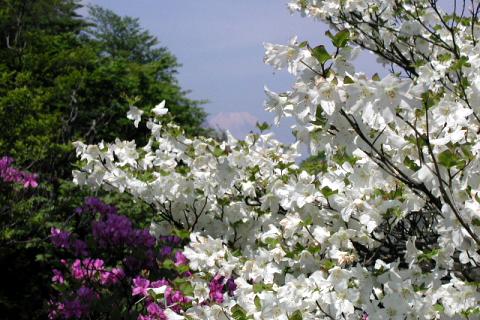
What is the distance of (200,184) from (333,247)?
130cm

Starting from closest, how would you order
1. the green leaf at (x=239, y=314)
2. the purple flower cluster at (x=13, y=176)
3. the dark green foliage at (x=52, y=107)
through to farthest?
the green leaf at (x=239, y=314) < the purple flower cluster at (x=13, y=176) < the dark green foliage at (x=52, y=107)

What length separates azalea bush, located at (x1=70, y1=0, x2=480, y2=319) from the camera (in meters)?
2.01

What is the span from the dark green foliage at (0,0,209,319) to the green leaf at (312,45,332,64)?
2036 millimetres

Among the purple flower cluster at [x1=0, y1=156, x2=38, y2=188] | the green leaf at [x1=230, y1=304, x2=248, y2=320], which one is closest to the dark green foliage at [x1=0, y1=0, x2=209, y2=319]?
the purple flower cluster at [x1=0, y1=156, x2=38, y2=188]

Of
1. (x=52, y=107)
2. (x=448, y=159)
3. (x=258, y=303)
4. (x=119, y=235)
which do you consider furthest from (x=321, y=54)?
(x=52, y=107)

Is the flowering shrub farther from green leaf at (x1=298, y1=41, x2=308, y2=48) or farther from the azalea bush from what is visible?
green leaf at (x1=298, y1=41, x2=308, y2=48)

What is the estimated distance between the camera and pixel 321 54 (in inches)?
75.7

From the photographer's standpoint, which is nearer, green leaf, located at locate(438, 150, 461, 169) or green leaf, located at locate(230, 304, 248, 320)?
green leaf, located at locate(438, 150, 461, 169)

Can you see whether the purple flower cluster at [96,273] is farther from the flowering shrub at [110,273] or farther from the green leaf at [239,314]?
the green leaf at [239,314]

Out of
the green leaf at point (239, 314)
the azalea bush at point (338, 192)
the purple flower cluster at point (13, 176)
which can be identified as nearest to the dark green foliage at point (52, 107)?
the purple flower cluster at point (13, 176)

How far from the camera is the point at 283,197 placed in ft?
9.85

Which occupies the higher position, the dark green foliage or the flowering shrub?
the dark green foliage

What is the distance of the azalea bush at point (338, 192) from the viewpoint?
201cm

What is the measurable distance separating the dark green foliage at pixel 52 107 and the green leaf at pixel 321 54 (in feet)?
6.68
